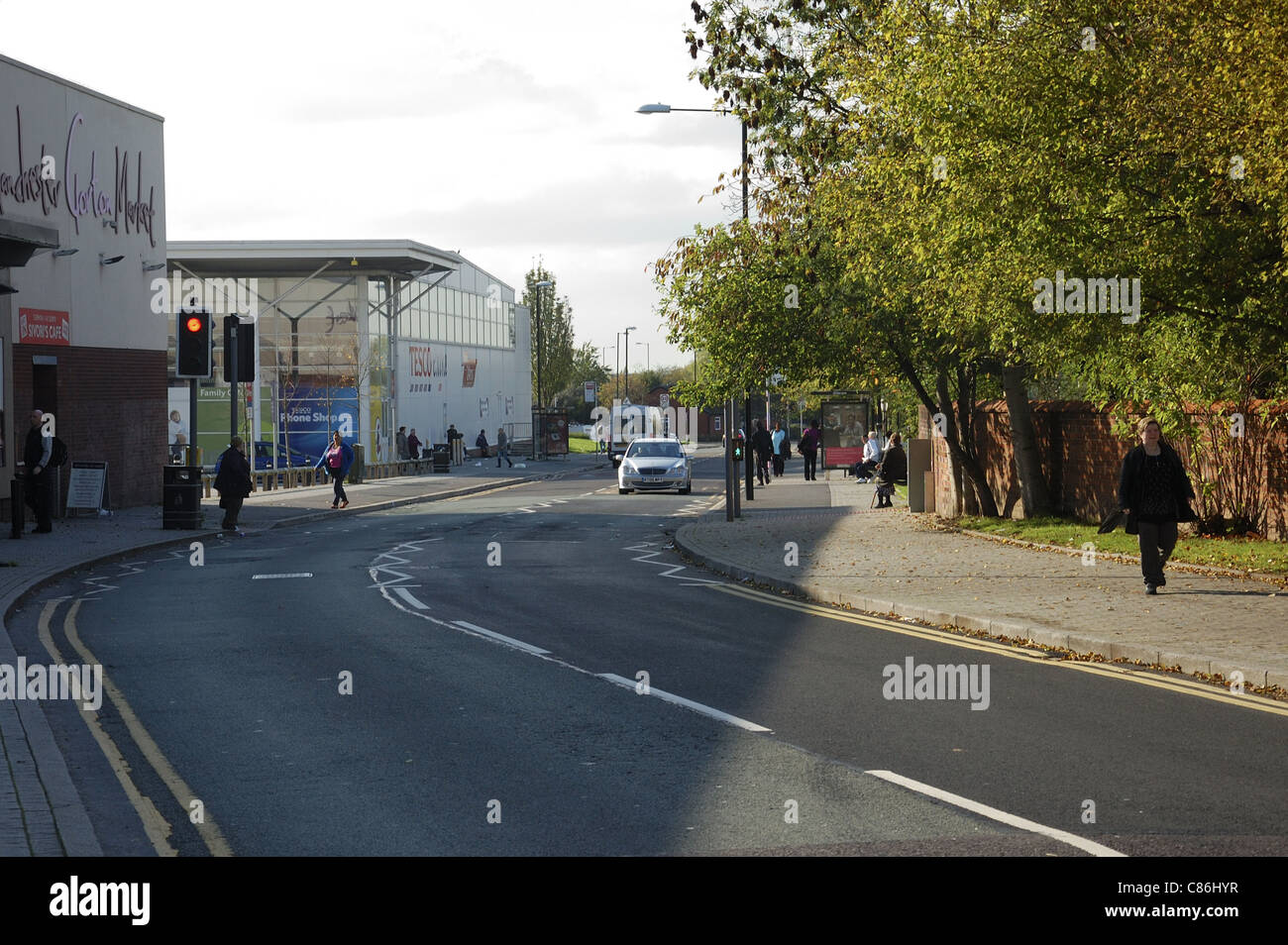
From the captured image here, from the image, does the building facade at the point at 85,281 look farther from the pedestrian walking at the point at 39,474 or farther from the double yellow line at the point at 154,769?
the double yellow line at the point at 154,769

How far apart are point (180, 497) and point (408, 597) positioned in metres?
12.5

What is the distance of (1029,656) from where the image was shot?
12250mm

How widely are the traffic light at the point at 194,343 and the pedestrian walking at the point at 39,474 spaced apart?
8.94ft

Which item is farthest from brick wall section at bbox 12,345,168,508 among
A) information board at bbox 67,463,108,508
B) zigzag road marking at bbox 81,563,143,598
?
zigzag road marking at bbox 81,563,143,598

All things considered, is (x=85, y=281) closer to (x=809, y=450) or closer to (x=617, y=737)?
(x=809, y=450)

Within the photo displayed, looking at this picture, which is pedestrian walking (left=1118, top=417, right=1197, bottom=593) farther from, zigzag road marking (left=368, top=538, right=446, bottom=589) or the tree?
the tree

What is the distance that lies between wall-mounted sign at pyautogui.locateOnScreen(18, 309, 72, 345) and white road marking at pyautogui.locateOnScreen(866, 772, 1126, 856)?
26010 millimetres

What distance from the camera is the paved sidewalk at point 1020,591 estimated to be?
11938 mm

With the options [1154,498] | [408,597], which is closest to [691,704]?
[1154,498]

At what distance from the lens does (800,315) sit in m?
24.7

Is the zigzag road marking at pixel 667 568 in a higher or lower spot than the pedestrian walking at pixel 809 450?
lower

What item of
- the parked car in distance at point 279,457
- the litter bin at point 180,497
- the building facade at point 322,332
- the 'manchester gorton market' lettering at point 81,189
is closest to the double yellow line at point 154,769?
the litter bin at point 180,497
